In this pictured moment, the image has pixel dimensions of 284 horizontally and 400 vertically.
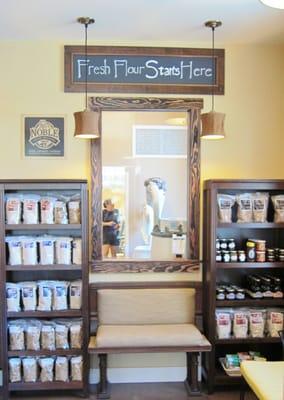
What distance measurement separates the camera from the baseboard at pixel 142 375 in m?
3.39

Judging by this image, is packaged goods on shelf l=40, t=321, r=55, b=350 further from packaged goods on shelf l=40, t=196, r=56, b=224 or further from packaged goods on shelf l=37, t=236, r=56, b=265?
packaged goods on shelf l=40, t=196, r=56, b=224

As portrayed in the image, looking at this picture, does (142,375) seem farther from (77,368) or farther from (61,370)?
(61,370)

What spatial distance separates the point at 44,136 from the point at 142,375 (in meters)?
2.15

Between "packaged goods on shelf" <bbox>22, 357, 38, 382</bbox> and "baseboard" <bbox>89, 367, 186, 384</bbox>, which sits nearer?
"packaged goods on shelf" <bbox>22, 357, 38, 382</bbox>

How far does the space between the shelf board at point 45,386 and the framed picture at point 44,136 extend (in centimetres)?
179

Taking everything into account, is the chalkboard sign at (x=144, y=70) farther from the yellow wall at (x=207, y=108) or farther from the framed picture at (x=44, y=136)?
the framed picture at (x=44, y=136)

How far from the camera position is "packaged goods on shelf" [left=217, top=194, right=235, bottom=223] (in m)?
3.26

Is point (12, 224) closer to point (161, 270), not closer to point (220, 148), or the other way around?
point (161, 270)

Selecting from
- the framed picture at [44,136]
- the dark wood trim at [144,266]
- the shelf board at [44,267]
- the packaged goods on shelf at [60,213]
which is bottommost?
the dark wood trim at [144,266]

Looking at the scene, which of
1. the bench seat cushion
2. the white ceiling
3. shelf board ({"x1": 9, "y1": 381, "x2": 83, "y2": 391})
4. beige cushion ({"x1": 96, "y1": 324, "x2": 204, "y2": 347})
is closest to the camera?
the bench seat cushion

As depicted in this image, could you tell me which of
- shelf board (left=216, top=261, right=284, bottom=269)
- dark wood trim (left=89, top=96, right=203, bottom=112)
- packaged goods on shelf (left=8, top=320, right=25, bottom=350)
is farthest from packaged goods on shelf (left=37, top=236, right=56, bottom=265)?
shelf board (left=216, top=261, right=284, bottom=269)

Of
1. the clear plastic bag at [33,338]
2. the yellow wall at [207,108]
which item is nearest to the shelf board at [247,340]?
the yellow wall at [207,108]

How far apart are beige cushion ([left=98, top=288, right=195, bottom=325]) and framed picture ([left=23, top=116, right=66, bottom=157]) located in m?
1.23

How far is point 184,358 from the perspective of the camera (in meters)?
3.44
